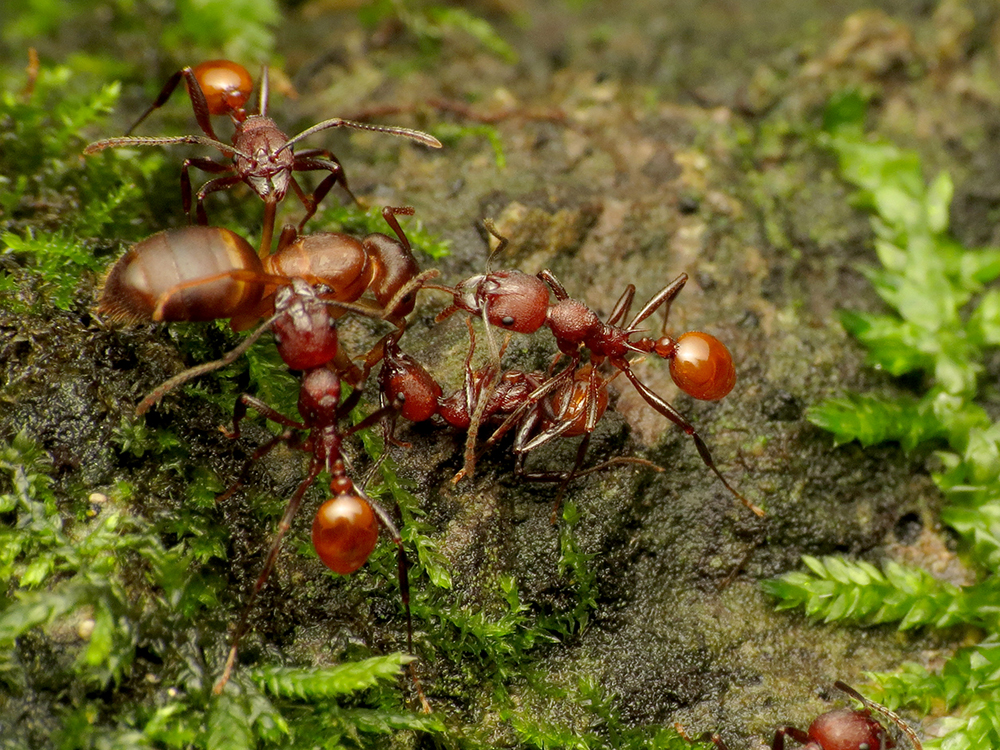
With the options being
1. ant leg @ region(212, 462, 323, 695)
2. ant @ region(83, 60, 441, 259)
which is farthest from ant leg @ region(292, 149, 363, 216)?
ant leg @ region(212, 462, 323, 695)

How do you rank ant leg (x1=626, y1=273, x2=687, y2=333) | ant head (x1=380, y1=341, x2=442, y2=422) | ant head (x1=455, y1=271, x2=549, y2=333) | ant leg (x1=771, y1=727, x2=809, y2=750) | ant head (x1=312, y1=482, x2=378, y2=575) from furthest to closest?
ant leg (x1=626, y1=273, x2=687, y2=333)
ant head (x1=455, y1=271, x2=549, y2=333)
ant head (x1=380, y1=341, x2=442, y2=422)
ant leg (x1=771, y1=727, x2=809, y2=750)
ant head (x1=312, y1=482, x2=378, y2=575)

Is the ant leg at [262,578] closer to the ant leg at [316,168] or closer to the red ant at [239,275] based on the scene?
the red ant at [239,275]

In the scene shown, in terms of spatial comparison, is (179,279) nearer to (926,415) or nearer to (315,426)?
(315,426)

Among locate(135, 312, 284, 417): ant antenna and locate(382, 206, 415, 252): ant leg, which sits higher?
locate(382, 206, 415, 252): ant leg

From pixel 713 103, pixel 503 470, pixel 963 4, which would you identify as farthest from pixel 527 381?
pixel 963 4

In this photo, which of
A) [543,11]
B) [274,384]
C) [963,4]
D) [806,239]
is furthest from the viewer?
[543,11]

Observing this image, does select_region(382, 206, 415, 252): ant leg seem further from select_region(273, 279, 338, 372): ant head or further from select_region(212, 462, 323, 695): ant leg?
select_region(212, 462, 323, 695): ant leg

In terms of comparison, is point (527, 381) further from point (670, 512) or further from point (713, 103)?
point (713, 103)
